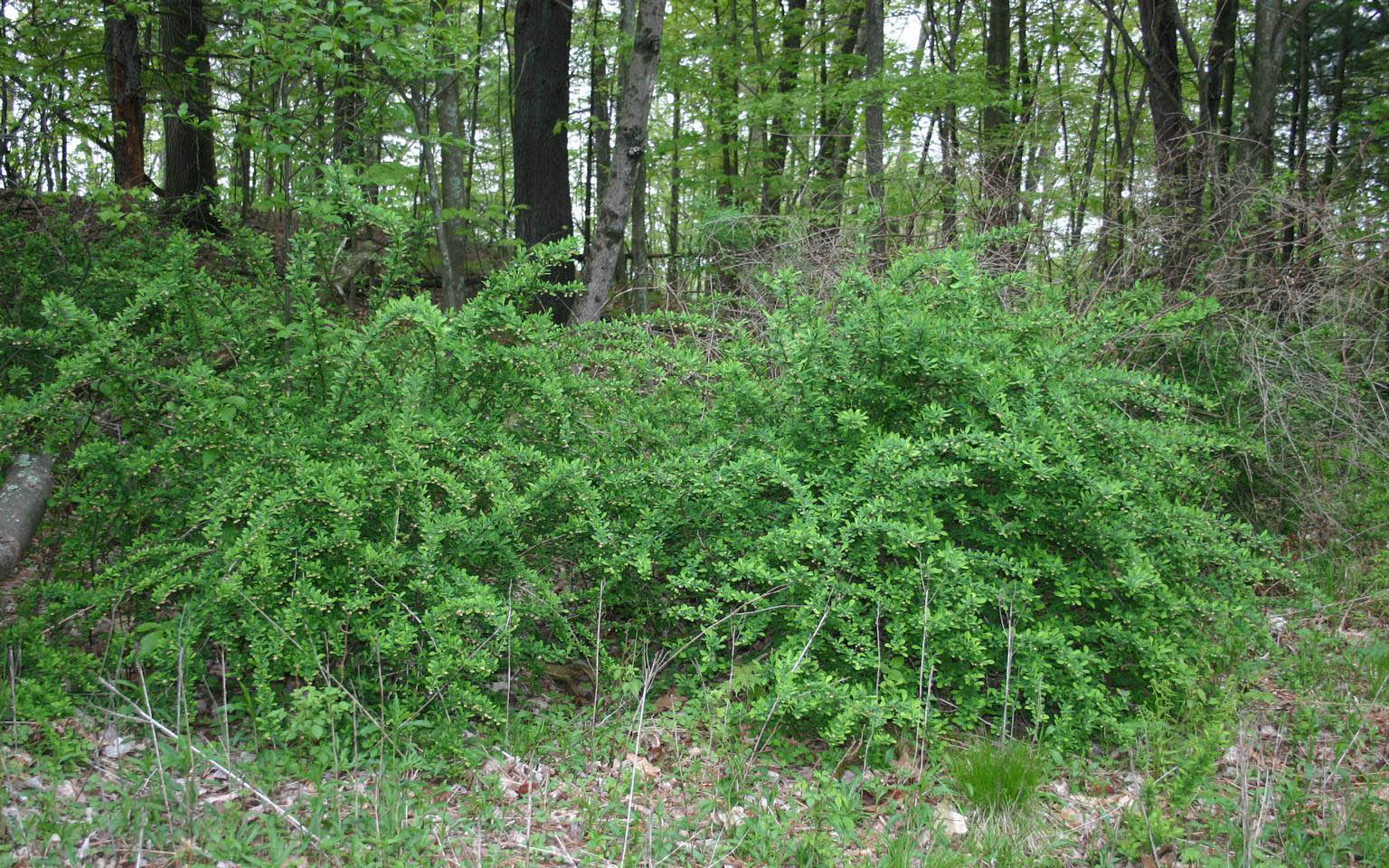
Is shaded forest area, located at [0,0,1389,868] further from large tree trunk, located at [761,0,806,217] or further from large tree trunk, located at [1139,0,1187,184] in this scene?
large tree trunk, located at [761,0,806,217]

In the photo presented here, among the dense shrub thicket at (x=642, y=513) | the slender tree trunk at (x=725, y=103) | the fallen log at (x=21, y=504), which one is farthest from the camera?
the slender tree trunk at (x=725, y=103)

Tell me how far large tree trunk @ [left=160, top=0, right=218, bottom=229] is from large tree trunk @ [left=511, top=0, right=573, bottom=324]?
278 centimetres

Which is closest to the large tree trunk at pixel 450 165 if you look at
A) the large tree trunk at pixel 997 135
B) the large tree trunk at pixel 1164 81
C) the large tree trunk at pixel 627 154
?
the large tree trunk at pixel 627 154

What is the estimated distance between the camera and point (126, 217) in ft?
19.5

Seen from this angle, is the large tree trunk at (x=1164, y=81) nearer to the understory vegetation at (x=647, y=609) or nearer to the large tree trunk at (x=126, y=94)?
the understory vegetation at (x=647, y=609)

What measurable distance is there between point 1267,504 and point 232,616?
19.8ft

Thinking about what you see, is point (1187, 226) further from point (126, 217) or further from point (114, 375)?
point (126, 217)

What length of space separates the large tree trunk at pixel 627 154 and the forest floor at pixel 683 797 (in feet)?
13.3

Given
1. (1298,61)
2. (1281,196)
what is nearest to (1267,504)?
(1281,196)

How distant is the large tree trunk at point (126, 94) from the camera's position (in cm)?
775

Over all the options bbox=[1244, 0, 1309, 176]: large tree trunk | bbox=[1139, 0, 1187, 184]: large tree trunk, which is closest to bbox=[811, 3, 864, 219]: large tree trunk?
bbox=[1139, 0, 1187, 184]: large tree trunk

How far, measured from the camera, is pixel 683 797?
10.7 feet

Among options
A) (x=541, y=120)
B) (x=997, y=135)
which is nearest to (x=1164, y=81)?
(x=997, y=135)

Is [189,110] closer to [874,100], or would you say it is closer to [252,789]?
[874,100]
